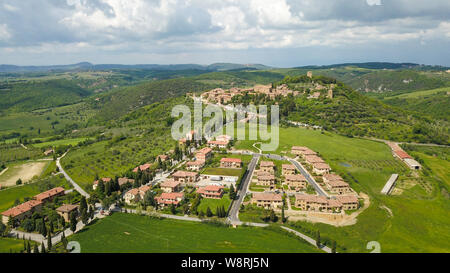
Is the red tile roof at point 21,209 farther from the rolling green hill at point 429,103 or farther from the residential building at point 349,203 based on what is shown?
the rolling green hill at point 429,103

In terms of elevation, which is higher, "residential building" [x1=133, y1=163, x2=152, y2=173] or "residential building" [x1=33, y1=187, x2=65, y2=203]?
"residential building" [x1=133, y1=163, x2=152, y2=173]

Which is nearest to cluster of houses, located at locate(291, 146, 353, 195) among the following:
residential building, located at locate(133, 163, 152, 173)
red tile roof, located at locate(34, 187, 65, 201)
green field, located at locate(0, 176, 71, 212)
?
residential building, located at locate(133, 163, 152, 173)

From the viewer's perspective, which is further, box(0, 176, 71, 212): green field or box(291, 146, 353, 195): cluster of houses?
box(0, 176, 71, 212): green field

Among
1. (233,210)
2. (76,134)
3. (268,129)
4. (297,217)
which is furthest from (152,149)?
(76,134)

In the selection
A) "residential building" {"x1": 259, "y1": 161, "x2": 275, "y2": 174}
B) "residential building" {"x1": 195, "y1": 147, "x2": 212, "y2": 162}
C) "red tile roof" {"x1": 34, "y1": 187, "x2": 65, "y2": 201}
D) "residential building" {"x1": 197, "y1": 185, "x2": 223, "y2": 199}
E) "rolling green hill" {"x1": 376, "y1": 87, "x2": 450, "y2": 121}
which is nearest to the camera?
"residential building" {"x1": 197, "y1": 185, "x2": 223, "y2": 199}

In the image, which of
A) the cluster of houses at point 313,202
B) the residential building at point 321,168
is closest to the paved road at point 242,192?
the cluster of houses at point 313,202

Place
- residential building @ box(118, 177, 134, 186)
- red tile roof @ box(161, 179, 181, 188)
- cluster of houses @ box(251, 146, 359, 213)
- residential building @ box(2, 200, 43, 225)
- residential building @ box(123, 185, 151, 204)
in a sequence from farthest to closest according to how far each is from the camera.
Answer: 1. residential building @ box(118, 177, 134, 186)
2. red tile roof @ box(161, 179, 181, 188)
3. residential building @ box(123, 185, 151, 204)
4. cluster of houses @ box(251, 146, 359, 213)
5. residential building @ box(2, 200, 43, 225)

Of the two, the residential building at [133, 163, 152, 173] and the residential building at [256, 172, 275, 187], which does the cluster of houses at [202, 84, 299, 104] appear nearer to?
the residential building at [133, 163, 152, 173]
